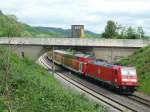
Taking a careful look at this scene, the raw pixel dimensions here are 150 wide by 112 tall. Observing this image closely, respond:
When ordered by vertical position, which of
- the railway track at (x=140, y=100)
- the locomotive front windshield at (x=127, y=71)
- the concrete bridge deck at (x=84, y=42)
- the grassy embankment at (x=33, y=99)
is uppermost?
the concrete bridge deck at (x=84, y=42)

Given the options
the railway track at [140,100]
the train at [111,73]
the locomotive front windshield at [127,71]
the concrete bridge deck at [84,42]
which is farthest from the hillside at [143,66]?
the concrete bridge deck at [84,42]

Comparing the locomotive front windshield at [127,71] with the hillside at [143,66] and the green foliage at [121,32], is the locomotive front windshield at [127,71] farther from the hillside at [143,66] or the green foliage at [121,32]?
the green foliage at [121,32]

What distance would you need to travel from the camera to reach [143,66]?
66688mm

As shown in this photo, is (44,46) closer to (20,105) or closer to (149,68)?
(149,68)

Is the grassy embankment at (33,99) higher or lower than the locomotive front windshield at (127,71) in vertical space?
higher

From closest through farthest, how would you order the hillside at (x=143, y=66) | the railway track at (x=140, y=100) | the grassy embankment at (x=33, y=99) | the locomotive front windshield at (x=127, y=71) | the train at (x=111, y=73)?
the grassy embankment at (x=33, y=99)
the railway track at (x=140, y=100)
the train at (x=111, y=73)
the locomotive front windshield at (x=127, y=71)
the hillside at (x=143, y=66)

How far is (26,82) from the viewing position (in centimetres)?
3225

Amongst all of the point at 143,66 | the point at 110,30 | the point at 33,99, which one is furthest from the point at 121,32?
the point at 33,99

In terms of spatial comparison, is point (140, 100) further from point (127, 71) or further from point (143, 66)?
point (143, 66)

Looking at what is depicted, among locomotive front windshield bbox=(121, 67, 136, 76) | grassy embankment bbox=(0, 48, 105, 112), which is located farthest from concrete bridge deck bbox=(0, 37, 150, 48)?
grassy embankment bbox=(0, 48, 105, 112)

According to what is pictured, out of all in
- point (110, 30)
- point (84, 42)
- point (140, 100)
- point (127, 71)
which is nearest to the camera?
point (140, 100)

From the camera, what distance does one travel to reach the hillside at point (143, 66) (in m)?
55.5

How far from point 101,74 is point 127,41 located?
30.9 metres

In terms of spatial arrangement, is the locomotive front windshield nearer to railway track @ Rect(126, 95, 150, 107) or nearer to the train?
the train
